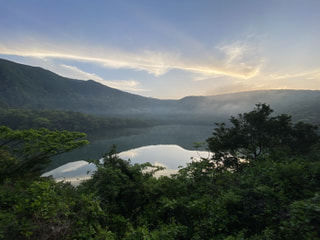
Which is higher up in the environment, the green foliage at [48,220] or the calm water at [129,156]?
the green foliage at [48,220]

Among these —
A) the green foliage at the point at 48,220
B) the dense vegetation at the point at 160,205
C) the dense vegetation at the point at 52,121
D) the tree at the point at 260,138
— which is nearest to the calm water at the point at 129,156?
the tree at the point at 260,138

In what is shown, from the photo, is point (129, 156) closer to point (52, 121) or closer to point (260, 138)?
point (260, 138)

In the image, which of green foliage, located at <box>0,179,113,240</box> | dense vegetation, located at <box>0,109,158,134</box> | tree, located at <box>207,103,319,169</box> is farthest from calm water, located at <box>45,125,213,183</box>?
dense vegetation, located at <box>0,109,158,134</box>

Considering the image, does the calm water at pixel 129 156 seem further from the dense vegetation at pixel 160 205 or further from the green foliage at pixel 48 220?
the green foliage at pixel 48 220

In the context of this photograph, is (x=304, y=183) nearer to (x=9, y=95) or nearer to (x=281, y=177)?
(x=281, y=177)

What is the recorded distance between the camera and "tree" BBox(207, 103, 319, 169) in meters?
11.0

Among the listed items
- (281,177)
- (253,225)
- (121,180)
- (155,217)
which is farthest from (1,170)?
(281,177)

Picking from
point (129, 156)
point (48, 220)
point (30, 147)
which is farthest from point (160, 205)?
point (129, 156)

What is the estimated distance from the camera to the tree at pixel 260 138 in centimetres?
1105

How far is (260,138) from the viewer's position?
12.0 meters

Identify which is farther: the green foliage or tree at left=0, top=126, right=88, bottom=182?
tree at left=0, top=126, right=88, bottom=182

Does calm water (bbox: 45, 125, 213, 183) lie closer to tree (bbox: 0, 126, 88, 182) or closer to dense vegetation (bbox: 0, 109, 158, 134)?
tree (bbox: 0, 126, 88, 182)

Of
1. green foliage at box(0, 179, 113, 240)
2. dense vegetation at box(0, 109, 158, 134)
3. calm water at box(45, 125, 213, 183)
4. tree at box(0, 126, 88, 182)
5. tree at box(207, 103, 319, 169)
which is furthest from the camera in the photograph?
dense vegetation at box(0, 109, 158, 134)

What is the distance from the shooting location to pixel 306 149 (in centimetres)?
1086
